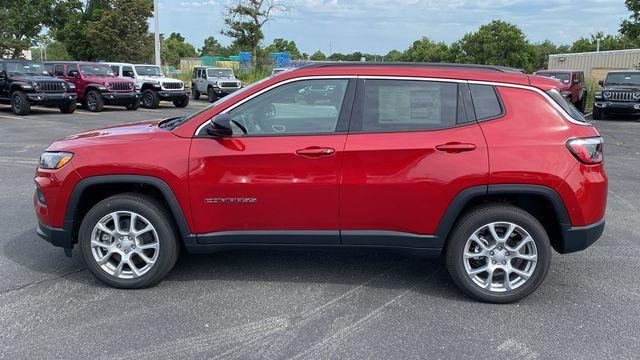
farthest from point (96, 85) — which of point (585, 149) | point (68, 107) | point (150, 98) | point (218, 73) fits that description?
point (585, 149)

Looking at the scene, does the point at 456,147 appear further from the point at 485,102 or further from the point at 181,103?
the point at 181,103

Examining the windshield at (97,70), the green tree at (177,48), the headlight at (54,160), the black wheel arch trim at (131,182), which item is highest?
the green tree at (177,48)

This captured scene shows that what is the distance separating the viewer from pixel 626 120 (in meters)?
19.7

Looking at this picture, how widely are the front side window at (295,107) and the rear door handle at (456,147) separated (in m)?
0.81

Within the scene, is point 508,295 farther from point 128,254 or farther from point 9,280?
point 9,280

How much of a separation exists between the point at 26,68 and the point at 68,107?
190 centimetres

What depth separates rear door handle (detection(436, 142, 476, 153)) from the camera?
3.85 meters

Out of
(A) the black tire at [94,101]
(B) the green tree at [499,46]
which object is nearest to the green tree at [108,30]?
(A) the black tire at [94,101]

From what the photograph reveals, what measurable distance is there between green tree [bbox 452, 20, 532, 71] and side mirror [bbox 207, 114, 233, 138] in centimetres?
7039

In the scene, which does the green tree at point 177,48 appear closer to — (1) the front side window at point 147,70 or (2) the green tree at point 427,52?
(2) the green tree at point 427,52

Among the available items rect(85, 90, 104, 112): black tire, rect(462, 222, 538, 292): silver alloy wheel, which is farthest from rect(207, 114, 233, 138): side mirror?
rect(85, 90, 104, 112): black tire

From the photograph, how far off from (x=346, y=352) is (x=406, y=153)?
4.70 ft

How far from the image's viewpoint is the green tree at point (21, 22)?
37594 mm

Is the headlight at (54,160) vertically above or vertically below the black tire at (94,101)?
below
